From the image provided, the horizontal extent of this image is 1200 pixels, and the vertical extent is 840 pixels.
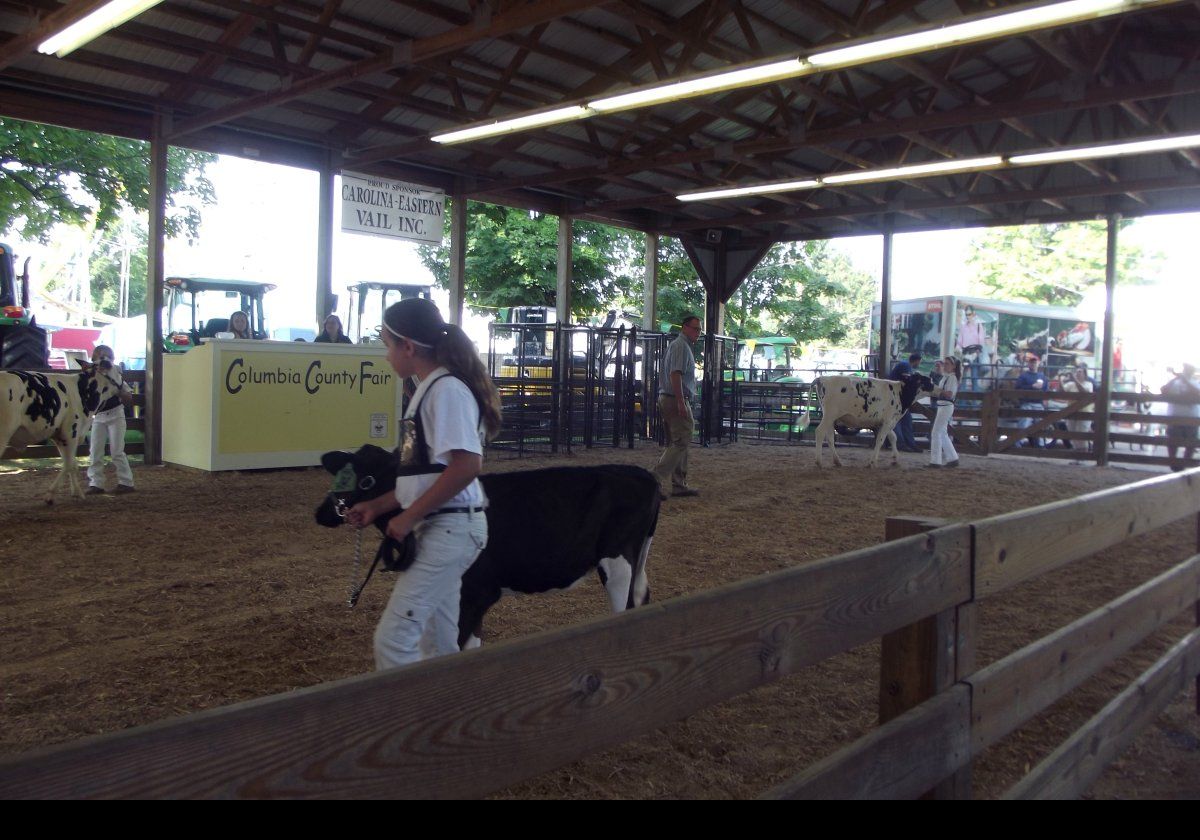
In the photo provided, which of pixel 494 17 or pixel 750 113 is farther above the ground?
pixel 750 113

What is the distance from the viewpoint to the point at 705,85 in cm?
976

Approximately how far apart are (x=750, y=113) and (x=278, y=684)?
13.2 metres

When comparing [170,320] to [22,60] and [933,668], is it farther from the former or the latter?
[933,668]

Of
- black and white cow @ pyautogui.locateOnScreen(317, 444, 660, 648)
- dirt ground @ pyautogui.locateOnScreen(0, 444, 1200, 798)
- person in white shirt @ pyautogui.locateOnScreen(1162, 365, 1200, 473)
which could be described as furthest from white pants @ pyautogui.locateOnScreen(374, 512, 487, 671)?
person in white shirt @ pyautogui.locateOnScreen(1162, 365, 1200, 473)

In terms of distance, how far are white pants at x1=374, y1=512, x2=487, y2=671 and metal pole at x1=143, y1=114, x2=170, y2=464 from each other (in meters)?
10.5

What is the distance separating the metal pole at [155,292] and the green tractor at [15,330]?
156 centimetres

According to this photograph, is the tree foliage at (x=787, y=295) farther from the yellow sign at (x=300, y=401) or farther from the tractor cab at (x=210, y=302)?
the yellow sign at (x=300, y=401)

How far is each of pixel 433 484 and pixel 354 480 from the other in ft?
1.15

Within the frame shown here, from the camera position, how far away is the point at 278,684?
4188 mm

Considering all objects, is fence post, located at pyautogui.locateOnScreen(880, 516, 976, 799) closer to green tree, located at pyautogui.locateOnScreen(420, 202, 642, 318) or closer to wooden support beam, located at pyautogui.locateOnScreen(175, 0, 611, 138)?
wooden support beam, located at pyautogui.locateOnScreen(175, 0, 611, 138)

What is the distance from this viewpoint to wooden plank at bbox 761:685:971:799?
1.72 meters
